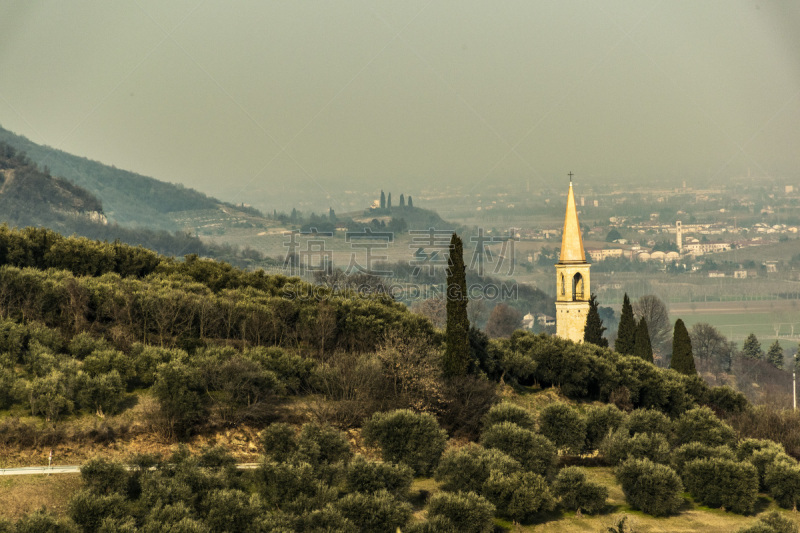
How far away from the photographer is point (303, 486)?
69.5 ft

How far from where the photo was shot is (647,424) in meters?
30.4

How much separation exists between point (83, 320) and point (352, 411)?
12.4m

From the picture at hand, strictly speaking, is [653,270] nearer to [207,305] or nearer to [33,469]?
[207,305]

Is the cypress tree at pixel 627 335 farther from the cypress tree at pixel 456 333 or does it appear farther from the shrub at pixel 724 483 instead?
the shrub at pixel 724 483

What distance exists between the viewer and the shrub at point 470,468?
22969 mm

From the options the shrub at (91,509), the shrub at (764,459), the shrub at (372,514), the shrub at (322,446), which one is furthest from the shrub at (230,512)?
the shrub at (764,459)

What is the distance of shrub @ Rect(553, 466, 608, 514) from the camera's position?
76.4ft

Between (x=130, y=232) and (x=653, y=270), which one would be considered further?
(x=130, y=232)

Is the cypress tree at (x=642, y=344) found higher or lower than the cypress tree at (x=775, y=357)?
higher

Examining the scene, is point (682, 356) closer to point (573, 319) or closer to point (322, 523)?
point (573, 319)

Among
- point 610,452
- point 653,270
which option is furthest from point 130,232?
point 610,452

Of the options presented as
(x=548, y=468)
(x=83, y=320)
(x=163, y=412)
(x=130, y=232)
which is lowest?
(x=548, y=468)

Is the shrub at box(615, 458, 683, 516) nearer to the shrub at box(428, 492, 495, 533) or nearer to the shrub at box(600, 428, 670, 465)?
the shrub at box(600, 428, 670, 465)

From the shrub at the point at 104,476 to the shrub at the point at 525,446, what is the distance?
1103 centimetres
